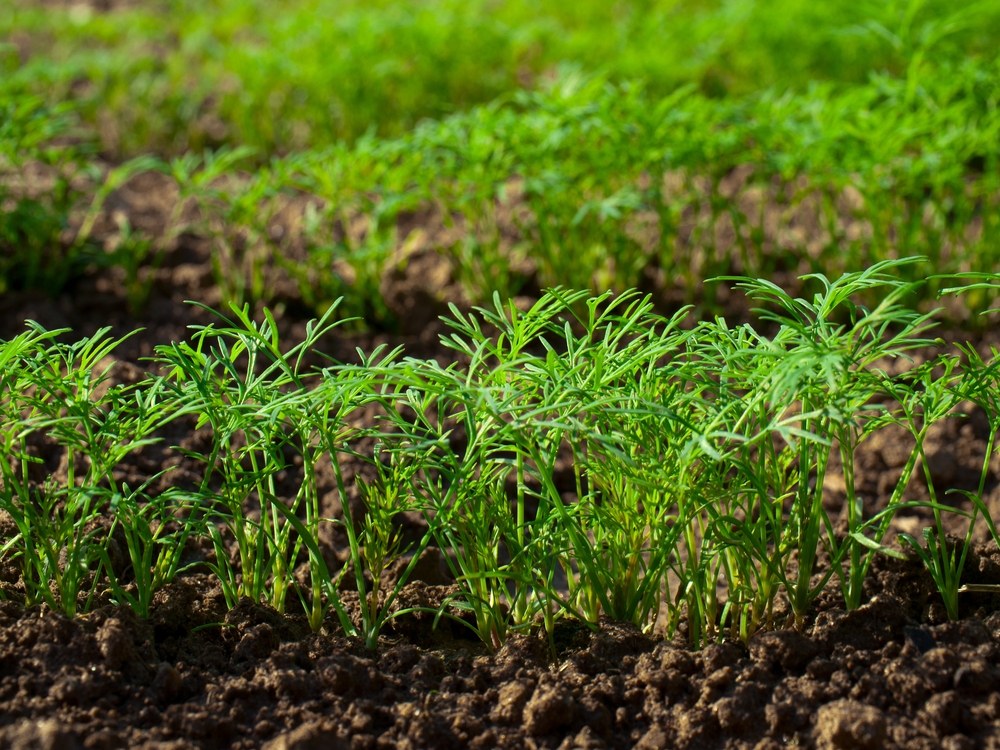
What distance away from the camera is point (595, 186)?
334cm

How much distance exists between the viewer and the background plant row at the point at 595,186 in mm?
3018

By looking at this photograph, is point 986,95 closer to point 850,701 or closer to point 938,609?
point 938,609

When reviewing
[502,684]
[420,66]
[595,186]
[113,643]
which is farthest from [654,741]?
[420,66]

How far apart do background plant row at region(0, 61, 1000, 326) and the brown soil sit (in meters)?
1.53

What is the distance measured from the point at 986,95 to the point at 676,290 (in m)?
1.22

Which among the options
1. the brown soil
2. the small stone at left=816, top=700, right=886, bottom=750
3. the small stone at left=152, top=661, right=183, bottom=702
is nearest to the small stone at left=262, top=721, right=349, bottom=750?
the brown soil

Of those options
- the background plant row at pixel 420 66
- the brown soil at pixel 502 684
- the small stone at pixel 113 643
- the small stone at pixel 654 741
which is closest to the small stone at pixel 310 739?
the brown soil at pixel 502 684

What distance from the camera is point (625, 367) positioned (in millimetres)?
1735

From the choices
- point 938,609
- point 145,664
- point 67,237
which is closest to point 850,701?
point 938,609

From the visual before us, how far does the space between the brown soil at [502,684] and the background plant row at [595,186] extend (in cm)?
153

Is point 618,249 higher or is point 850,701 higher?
point 618,249

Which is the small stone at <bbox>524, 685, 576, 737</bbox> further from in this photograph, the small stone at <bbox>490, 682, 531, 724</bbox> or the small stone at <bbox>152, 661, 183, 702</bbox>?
the small stone at <bbox>152, 661, 183, 702</bbox>

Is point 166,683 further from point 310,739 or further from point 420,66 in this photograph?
point 420,66

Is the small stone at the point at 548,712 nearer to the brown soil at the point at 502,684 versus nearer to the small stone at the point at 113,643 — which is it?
the brown soil at the point at 502,684
